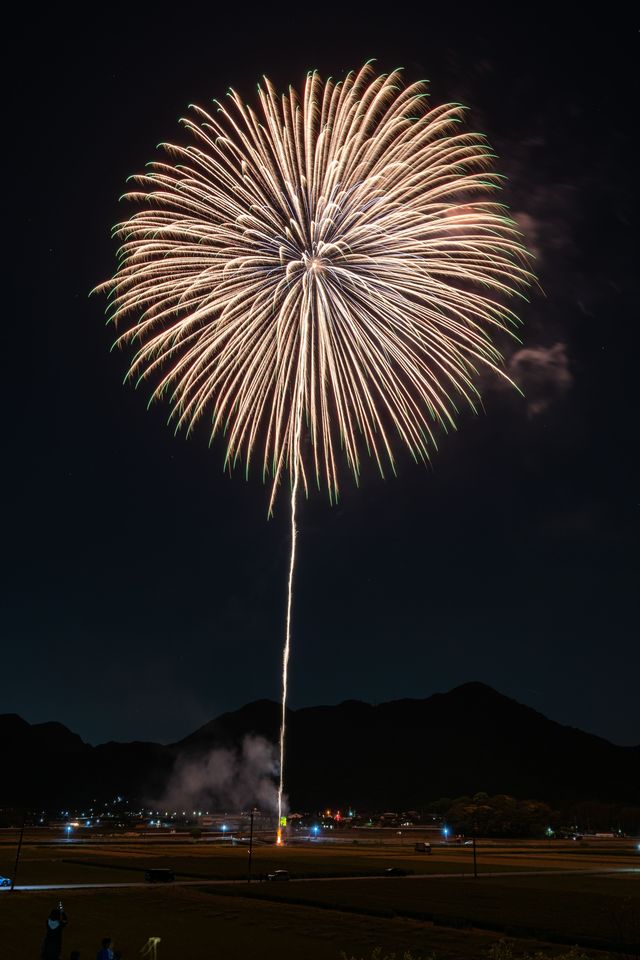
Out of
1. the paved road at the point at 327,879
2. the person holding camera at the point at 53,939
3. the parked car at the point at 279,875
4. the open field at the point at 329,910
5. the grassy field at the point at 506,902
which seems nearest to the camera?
the person holding camera at the point at 53,939

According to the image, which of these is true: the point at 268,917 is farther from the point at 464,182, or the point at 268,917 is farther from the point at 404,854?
the point at 404,854

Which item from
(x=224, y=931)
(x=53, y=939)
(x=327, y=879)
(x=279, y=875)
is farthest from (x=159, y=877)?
(x=53, y=939)

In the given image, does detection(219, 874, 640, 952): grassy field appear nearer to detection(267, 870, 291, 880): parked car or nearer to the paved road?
the paved road

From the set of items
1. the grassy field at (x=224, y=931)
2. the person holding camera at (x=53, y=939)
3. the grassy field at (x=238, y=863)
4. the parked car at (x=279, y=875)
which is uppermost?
the person holding camera at (x=53, y=939)

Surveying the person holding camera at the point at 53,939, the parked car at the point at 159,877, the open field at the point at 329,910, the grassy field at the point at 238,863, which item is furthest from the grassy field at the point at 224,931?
the grassy field at the point at 238,863

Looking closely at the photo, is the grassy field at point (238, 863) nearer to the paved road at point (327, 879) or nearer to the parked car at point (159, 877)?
the paved road at point (327, 879)

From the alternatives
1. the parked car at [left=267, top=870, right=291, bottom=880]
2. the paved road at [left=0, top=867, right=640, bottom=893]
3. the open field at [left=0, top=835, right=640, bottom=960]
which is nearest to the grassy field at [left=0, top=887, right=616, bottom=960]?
the open field at [left=0, top=835, right=640, bottom=960]

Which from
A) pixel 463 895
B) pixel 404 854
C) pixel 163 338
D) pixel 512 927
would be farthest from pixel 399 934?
pixel 404 854

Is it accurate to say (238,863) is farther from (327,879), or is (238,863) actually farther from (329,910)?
(329,910)

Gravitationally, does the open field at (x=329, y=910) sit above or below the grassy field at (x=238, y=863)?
above
